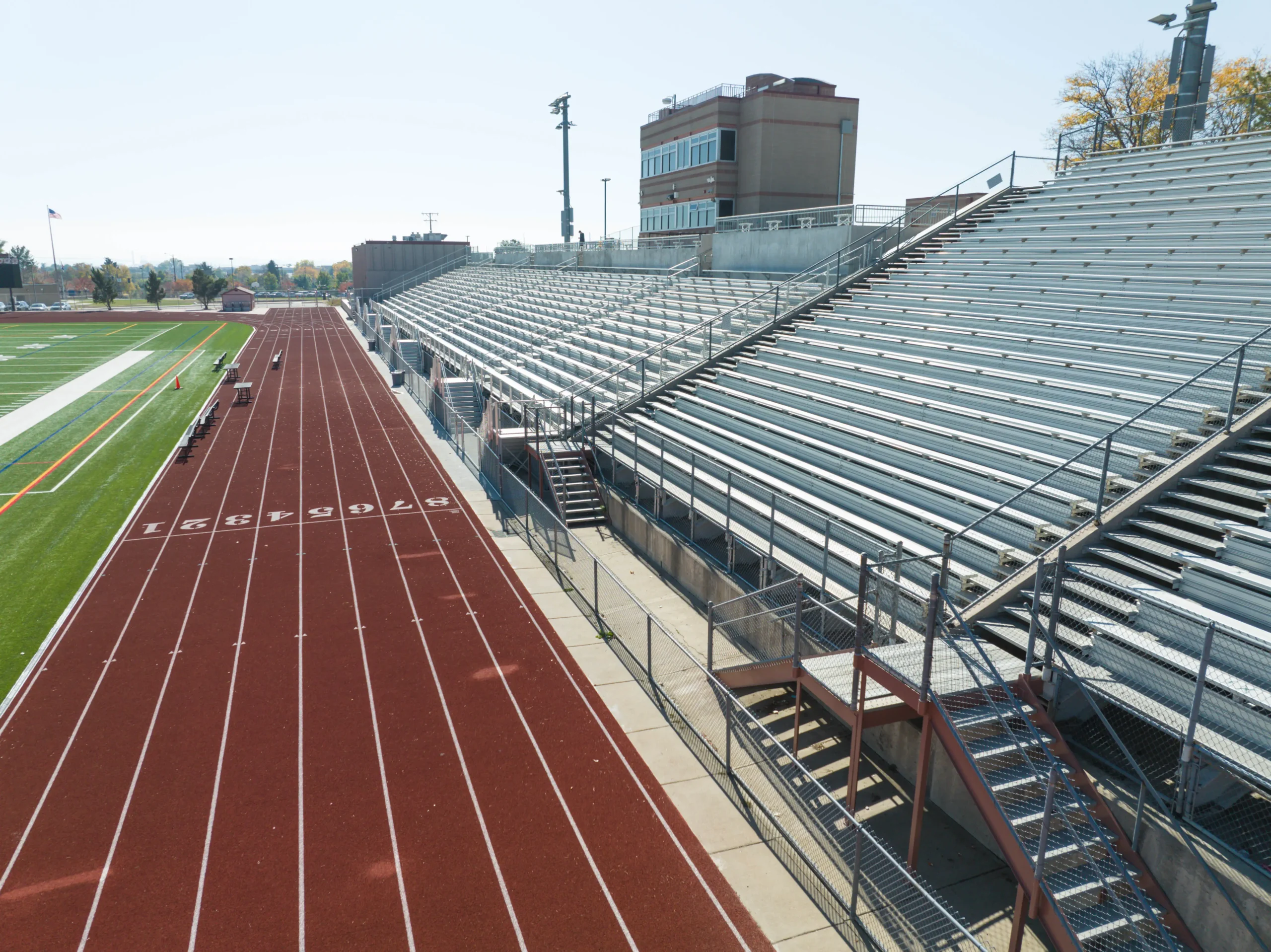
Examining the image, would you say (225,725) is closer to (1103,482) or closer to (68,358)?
(1103,482)

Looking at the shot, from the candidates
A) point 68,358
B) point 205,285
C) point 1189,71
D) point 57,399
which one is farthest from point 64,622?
point 205,285

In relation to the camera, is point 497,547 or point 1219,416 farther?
point 497,547

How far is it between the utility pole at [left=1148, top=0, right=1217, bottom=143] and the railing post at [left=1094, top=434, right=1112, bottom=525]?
17126 millimetres

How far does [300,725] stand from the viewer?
35.3 ft

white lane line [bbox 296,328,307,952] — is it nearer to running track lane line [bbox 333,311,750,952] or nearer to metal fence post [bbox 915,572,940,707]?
running track lane line [bbox 333,311,750,952]

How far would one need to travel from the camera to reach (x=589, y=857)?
27.7 feet

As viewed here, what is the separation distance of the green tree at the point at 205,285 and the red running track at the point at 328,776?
9465 cm

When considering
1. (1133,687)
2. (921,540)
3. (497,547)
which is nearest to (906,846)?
(1133,687)

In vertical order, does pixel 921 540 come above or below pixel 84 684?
above

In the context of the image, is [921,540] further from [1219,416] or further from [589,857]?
[589,857]

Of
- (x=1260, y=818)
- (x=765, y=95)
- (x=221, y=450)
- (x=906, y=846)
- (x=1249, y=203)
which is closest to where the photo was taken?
(x=1260, y=818)

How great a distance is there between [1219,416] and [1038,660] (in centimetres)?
514

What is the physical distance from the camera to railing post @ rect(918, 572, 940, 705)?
676 centimetres

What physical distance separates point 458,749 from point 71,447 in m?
23.2
